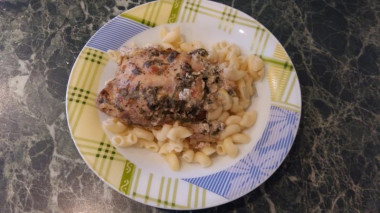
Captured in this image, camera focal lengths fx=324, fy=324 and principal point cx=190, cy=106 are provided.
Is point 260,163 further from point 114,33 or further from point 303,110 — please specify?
point 114,33

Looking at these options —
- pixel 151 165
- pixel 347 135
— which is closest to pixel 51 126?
pixel 151 165

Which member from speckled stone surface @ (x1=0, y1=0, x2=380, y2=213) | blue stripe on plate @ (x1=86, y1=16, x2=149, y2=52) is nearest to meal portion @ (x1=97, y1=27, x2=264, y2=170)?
blue stripe on plate @ (x1=86, y1=16, x2=149, y2=52)

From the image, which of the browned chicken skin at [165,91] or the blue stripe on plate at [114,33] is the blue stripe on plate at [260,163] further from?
the blue stripe on plate at [114,33]

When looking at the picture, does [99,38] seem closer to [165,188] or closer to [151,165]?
[151,165]

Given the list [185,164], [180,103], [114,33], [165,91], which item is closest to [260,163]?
[185,164]

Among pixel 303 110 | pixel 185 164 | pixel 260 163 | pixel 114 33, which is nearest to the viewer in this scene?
pixel 260 163
